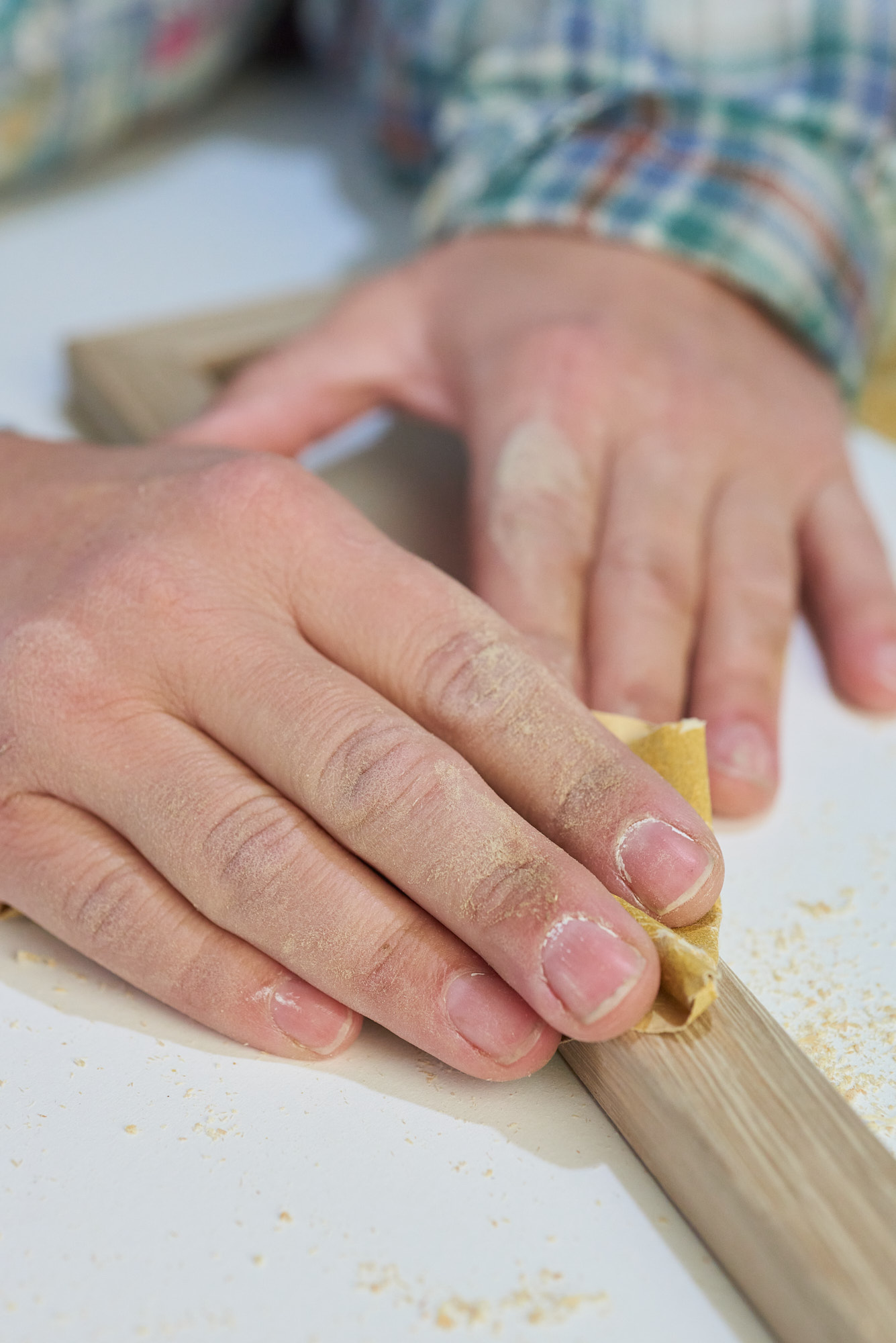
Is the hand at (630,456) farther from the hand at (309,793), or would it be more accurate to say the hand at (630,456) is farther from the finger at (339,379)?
the hand at (309,793)

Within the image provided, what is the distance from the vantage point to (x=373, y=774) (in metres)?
0.55

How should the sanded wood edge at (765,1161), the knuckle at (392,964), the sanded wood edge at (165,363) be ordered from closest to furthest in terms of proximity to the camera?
the sanded wood edge at (765,1161) < the knuckle at (392,964) < the sanded wood edge at (165,363)

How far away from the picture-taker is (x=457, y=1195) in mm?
488

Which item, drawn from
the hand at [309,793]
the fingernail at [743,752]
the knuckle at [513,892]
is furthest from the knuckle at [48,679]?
the fingernail at [743,752]

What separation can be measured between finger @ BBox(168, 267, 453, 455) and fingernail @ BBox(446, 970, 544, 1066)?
0.52 m

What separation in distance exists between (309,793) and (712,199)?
→ 0.82 m

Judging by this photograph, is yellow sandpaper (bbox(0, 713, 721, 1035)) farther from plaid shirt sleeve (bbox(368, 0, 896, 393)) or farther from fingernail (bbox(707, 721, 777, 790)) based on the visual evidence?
plaid shirt sleeve (bbox(368, 0, 896, 393))

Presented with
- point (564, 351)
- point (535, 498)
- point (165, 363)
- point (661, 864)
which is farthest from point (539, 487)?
point (165, 363)

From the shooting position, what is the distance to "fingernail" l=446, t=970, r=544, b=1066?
51cm

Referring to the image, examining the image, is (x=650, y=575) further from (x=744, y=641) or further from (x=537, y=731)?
(x=537, y=731)

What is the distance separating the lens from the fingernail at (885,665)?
795mm

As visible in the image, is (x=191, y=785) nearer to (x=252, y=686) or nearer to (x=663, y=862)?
(x=252, y=686)

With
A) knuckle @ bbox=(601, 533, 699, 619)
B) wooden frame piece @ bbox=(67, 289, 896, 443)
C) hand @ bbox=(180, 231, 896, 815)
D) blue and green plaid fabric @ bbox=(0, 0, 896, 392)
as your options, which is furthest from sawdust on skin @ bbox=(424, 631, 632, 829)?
blue and green plaid fabric @ bbox=(0, 0, 896, 392)

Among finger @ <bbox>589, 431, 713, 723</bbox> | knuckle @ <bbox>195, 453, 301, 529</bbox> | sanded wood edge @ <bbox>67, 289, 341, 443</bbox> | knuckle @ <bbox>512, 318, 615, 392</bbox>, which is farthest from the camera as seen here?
sanded wood edge @ <bbox>67, 289, 341, 443</bbox>
